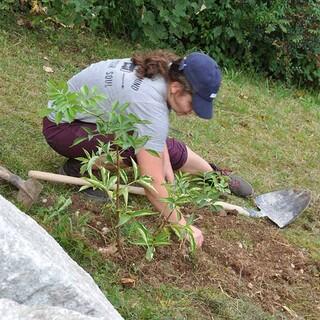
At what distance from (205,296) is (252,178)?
1693mm

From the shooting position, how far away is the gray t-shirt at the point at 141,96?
3.18 meters

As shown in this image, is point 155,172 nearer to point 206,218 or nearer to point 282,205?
point 206,218

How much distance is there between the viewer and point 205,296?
2996 mm

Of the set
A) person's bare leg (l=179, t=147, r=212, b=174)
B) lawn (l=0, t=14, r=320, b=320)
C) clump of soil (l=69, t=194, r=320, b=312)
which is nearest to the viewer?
lawn (l=0, t=14, r=320, b=320)

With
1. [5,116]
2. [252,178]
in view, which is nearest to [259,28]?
[252,178]

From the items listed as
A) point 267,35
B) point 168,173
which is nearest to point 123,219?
point 168,173

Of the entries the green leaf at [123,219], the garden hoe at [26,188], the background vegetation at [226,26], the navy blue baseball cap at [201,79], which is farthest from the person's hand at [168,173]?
the background vegetation at [226,26]

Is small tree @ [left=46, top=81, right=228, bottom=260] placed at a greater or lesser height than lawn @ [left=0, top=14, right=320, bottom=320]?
greater

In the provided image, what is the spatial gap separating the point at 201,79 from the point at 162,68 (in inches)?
8.5

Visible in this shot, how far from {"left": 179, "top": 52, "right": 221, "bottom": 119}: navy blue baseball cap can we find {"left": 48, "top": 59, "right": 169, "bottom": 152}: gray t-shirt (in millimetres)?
135

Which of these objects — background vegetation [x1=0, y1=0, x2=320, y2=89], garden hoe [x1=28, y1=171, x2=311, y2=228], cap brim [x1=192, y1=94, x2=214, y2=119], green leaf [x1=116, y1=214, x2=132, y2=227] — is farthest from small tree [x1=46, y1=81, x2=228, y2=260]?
background vegetation [x1=0, y1=0, x2=320, y2=89]

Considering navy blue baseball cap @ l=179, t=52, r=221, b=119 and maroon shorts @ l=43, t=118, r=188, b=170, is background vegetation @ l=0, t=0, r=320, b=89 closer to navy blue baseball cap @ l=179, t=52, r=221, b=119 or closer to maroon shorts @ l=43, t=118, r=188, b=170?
maroon shorts @ l=43, t=118, r=188, b=170

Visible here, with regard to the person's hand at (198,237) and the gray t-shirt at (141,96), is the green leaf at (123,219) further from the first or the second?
the person's hand at (198,237)

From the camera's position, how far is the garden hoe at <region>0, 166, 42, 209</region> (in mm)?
3314
